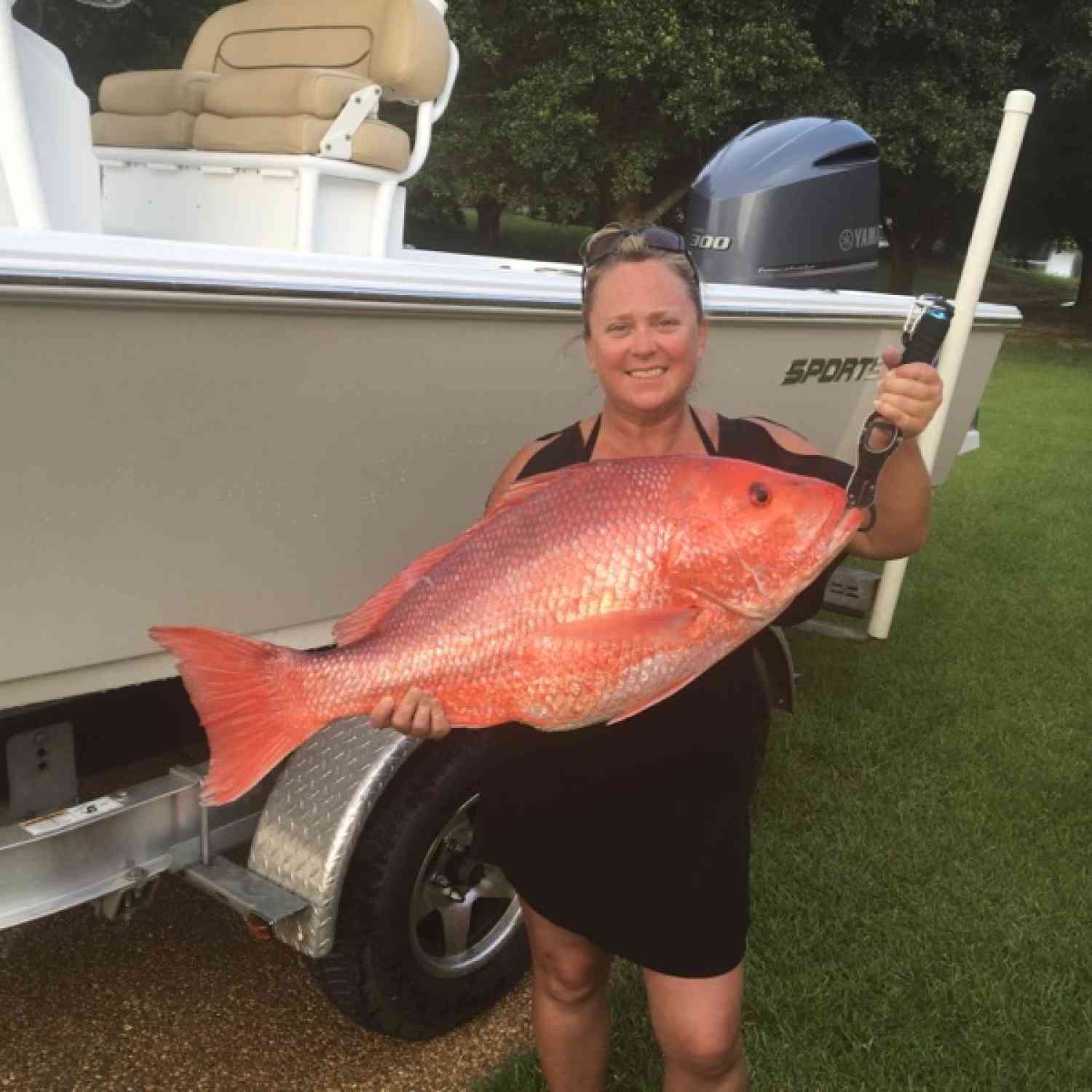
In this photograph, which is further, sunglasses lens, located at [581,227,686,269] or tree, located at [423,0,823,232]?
tree, located at [423,0,823,232]

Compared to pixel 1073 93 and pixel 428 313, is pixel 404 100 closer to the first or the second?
pixel 428 313

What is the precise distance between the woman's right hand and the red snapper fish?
0.05 ft

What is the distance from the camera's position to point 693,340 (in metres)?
2.01

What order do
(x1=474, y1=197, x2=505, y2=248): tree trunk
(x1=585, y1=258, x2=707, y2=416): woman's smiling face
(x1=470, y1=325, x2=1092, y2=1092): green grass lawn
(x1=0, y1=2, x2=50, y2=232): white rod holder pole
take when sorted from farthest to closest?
(x1=474, y1=197, x2=505, y2=248): tree trunk → (x1=470, y1=325, x2=1092, y2=1092): green grass lawn → (x1=0, y1=2, x2=50, y2=232): white rod holder pole → (x1=585, y1=258, x2=707, y2=416): woman's smiling face

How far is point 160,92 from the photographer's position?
12.9ft

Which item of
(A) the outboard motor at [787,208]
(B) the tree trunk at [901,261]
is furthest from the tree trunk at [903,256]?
(A) the outboard motor at [787,208]

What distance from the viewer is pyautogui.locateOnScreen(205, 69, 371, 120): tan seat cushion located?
3.46m

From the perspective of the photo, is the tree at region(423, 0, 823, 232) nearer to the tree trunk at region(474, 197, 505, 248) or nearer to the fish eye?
the tree trunk at region(474, 197, 505, 248)

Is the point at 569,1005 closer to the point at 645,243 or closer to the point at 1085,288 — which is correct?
the point at 645,243

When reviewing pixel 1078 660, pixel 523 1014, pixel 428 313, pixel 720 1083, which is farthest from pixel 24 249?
pixel 1078 660

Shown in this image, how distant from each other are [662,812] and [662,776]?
0.21ft

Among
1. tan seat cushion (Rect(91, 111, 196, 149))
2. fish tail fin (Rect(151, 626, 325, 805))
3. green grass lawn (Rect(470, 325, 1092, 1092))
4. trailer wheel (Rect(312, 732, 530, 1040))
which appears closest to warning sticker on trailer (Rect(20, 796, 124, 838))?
trailer wheel (Rect(312, 732, 530, 1040))

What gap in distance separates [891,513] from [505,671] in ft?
2.35

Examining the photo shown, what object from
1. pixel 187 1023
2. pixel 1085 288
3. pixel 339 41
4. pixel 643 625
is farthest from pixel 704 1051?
pixel 1085 288
